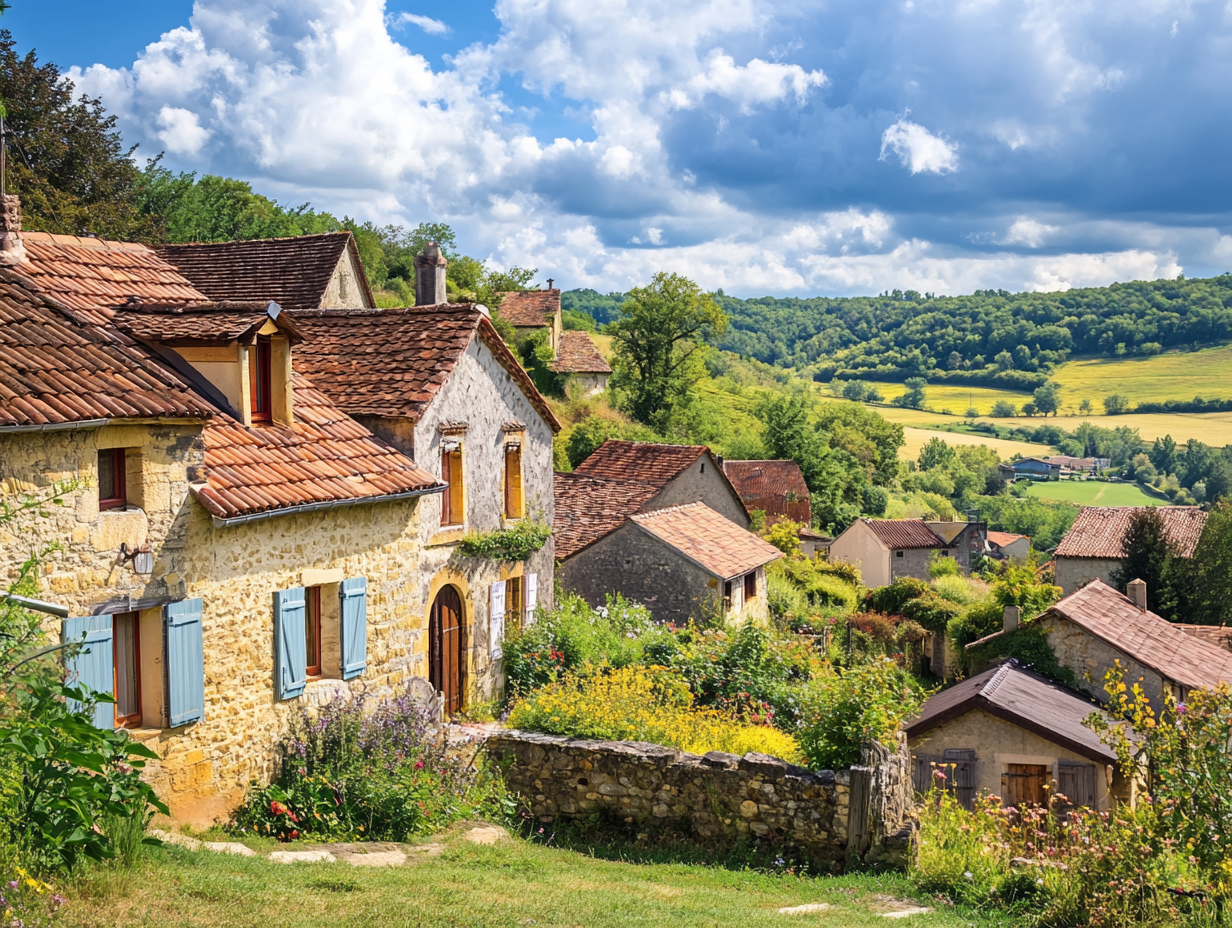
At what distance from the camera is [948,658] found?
35469 mm

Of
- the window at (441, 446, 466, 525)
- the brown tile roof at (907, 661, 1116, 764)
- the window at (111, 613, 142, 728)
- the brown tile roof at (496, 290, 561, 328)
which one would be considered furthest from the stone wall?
the brown tile roof at (496, 290, 561, 328)

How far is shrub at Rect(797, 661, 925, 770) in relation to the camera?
33.7ft

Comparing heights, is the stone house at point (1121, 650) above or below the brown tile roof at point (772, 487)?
below

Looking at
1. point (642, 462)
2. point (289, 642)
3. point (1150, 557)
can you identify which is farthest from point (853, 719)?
point (1150, 557)

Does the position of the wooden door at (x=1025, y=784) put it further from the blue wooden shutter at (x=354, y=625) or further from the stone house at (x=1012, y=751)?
the blue wooden shutter at (x=354, y=625)

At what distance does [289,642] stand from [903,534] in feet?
156

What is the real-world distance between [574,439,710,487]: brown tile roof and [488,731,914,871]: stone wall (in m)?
19.1

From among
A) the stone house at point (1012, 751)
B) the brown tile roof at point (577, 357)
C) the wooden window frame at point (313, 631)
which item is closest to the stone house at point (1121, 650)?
the stone house at point (1012, 751)

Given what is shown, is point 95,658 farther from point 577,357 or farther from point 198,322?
point 577,357

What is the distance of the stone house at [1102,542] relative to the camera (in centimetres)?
4716

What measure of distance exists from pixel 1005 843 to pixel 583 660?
7717mm

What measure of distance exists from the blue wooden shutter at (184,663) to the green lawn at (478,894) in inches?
79.0

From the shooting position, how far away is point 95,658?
29.8 ft

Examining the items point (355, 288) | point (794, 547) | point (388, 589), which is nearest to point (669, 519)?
point (355, 288)
